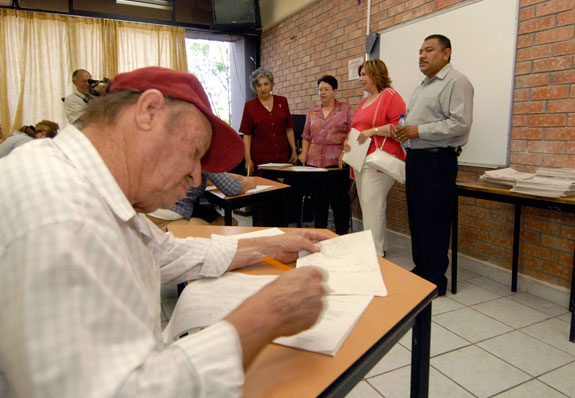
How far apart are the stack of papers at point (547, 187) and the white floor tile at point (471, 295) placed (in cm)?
77

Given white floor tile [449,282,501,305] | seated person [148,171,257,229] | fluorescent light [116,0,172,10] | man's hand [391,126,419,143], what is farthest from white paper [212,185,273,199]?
fluorescent light [116,0,172,10]

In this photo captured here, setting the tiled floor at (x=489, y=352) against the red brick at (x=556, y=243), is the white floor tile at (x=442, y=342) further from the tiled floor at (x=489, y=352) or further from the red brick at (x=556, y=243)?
the red brick at (x=556, y=243)

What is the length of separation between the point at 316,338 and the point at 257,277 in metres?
0.31

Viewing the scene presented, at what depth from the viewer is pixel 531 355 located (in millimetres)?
1830

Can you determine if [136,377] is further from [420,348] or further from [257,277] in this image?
[420,348]

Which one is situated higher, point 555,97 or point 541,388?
point 555,97

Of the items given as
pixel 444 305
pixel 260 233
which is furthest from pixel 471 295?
pixel 260 233

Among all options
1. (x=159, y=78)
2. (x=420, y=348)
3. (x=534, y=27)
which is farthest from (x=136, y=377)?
(x=534, y=27)

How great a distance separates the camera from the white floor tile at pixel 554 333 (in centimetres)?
191

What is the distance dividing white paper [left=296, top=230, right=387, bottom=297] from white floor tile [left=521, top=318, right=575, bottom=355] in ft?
4.90

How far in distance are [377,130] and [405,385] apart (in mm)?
1788

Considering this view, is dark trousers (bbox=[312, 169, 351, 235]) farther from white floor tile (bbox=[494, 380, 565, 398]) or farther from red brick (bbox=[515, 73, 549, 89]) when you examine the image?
white floor tile (bbox=[494, 380, 565, 398])

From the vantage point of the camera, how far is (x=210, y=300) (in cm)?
85

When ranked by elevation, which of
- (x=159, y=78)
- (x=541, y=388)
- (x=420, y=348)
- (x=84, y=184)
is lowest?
(x=541, y=388)
